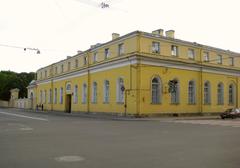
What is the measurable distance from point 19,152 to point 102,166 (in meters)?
3.39

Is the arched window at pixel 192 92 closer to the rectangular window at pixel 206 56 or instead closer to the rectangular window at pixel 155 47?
the rectangular window at pixel 206 56

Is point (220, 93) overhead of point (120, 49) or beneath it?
beneath

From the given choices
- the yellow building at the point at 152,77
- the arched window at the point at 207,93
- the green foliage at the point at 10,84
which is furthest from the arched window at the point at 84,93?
the green foliage at the point at 10,84

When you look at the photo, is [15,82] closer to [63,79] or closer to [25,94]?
[25,94]

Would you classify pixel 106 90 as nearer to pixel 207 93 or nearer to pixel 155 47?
pixel 155 47

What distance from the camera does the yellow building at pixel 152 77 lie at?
35.0m

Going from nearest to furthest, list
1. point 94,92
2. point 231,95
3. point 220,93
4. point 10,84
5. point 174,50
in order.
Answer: point 174,50 < point 94,92 < point 220,93 < point 231,95 < point 10,84

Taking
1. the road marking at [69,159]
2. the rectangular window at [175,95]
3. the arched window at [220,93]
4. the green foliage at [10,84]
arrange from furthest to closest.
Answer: the green foliage at [10,84] → the arched window at [220,93] → the rectangular window at [175,95] → the road marking at [69,159]

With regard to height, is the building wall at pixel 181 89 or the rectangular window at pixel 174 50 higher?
the rectangular window at pixel 174 50

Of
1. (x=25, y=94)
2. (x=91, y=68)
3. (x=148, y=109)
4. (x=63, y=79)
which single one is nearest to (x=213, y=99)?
(x=148, y=109)

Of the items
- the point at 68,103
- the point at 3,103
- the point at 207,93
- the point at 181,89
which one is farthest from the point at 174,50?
the point at 3,103

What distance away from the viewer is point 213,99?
43.9 m

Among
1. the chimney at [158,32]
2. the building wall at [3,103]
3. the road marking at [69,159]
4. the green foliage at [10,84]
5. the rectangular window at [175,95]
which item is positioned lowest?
the road marking at [69,159]

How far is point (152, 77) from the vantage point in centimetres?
3584
